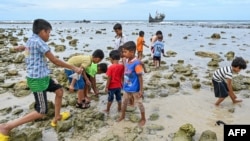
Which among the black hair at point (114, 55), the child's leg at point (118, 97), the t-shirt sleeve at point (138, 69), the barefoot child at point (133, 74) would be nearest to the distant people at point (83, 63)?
the black hair at point (114, 55)

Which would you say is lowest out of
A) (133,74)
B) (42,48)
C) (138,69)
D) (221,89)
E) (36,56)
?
(221,89)

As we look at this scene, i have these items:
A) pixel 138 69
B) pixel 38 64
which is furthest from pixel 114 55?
pixel 38 64

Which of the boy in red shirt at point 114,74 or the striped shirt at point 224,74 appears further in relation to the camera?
the striped shirt at point 224,74

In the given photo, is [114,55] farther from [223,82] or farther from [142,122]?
[223,82]

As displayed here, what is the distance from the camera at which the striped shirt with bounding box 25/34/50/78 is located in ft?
14.1

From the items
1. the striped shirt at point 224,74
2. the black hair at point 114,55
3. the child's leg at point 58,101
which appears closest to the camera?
the child's leg at point 58,101

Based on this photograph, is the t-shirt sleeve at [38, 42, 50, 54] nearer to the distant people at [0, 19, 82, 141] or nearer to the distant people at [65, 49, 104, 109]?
the distant people at [0, 19, 82, 141]

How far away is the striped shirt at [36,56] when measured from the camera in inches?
170

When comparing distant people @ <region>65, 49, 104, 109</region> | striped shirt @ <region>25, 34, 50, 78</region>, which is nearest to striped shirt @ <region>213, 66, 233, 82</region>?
distant people @ <region>65, 49, 104, 109</region>

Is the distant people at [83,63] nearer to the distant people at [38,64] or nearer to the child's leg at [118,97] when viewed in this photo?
the child's leg at [118,97]

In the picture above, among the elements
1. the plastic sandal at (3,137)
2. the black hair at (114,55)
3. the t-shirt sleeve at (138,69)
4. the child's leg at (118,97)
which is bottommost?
the plastic sandal at (3,137)

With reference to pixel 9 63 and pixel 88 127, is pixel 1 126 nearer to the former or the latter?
pixel 88 127

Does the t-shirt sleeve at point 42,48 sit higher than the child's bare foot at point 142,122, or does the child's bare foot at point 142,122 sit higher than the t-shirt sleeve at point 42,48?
the t-shirt sleeve at point 42,48

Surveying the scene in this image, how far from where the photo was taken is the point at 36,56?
4387 millimetres
